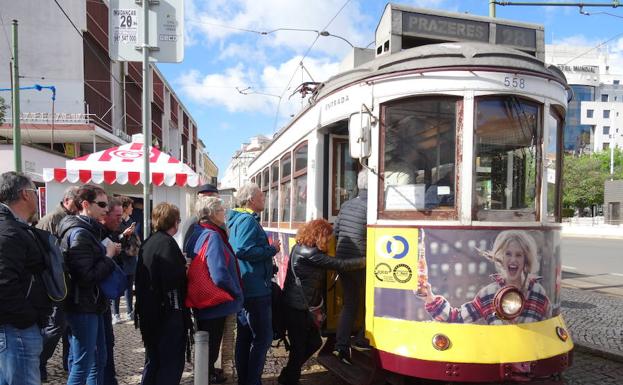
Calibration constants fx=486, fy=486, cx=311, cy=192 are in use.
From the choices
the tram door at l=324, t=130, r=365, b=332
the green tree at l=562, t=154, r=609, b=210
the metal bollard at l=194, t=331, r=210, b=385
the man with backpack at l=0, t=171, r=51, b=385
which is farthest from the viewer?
the green tree at l=562, t=154, r=609, b=210

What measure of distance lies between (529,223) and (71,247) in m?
3.35

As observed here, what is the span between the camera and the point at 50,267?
2.78m

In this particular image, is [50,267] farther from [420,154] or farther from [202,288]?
[420,154]

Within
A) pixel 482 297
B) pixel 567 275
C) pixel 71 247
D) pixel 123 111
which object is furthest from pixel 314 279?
pixel 123 111

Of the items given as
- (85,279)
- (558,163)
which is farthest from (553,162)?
(85,279)


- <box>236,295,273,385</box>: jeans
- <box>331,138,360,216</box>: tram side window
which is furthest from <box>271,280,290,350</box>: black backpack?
<box>331,138,360,216</box>: tram side window

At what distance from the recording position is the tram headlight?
11.9ft

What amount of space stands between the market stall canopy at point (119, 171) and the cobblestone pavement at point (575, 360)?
2.49 meters

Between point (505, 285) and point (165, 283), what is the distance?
249 centimetres

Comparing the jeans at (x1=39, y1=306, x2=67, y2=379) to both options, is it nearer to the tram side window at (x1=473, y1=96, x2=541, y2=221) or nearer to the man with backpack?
A: the man with backpack

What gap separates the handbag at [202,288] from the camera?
11.8 feet

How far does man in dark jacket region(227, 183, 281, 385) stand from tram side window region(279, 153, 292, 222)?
2.12 meters

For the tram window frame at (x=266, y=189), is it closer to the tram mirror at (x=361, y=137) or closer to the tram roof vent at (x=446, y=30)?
the tram roof vent at (x=446, y=30)

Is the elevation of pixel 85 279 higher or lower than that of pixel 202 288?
higher
